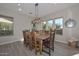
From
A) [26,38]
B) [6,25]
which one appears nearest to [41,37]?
[26,38]

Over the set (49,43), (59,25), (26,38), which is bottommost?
(49,43)

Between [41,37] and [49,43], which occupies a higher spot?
[41,37]

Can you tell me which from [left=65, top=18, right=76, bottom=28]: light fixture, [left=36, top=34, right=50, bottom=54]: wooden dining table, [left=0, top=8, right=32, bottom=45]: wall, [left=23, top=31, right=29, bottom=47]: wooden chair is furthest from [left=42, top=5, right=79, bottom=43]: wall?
[left=23, top=31, right=29, bottom=47]: wooden chair

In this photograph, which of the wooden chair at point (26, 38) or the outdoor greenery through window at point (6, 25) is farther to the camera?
the wooden chair at point (26, 38)

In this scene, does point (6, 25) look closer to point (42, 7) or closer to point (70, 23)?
point (42, 7)

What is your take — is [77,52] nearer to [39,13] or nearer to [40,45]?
[40,45]

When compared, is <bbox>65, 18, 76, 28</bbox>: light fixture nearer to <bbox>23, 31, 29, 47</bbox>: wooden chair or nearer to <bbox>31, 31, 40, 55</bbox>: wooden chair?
<bbox>31, 31, 40, 55</bbox>: wooden chair

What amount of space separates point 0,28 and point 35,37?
758 millimetres

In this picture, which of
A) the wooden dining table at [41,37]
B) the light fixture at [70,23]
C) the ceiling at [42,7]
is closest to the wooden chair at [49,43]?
the wooden dining table at [41,37]

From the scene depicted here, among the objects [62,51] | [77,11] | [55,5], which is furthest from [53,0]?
[62,51]

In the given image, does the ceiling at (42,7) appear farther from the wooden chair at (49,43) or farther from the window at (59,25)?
the wooden chair at (49,43)

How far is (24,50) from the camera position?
6.66ft

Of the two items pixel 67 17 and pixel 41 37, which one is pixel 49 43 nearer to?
pixel 41 37

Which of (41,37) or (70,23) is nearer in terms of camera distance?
(70,23)
